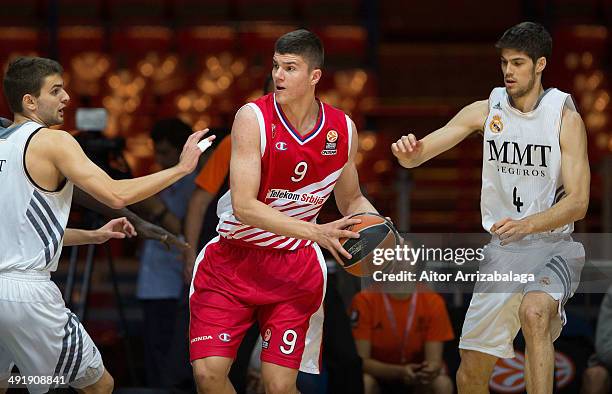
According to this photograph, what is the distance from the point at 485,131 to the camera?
599cm

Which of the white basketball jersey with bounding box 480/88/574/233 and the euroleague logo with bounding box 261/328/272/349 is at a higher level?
the white basketball jersey with bounding box 480/88/574/233

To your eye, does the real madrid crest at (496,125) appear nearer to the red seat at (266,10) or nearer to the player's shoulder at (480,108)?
the player's shoulder at (480,108)

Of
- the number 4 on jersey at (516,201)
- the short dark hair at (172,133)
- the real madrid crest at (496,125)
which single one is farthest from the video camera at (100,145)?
the number 4 on jersey at (516,201)

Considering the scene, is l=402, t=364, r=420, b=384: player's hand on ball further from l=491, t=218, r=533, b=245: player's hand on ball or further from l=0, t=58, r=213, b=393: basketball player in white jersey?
l=0, t=58, r=213, b=393: basketball player in white jersey

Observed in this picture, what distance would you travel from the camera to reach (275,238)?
5.51 meters

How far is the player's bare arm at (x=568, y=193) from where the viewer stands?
5.55m

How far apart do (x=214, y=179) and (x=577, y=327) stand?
8.31ft

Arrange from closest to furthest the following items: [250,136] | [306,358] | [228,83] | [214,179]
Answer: [250,136]
[306,358]
[214,179]
[228,83]

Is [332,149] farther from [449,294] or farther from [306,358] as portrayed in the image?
[449,294]

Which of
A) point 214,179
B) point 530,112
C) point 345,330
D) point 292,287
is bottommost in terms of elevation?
point 345,330

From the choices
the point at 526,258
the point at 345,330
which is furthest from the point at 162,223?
the point at 526,258

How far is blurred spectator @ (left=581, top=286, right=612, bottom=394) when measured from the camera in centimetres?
695

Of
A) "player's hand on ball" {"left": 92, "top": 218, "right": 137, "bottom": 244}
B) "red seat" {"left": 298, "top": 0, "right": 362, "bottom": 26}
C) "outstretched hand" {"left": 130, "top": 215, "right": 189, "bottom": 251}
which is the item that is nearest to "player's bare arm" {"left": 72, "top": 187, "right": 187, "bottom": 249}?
"outstretched hand" {"left": 130, "top": 215, "right": 189, "bottom": 251}

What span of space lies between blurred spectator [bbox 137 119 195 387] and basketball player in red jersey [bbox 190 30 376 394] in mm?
2262
